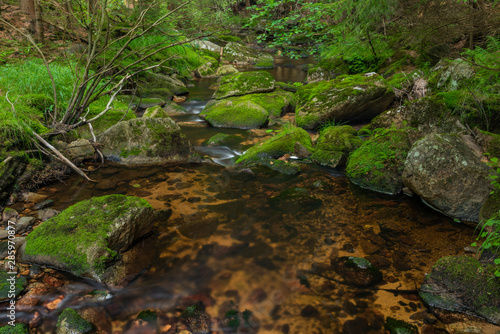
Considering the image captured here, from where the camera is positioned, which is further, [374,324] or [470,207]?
[470,207]

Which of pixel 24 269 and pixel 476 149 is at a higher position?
pixel 476 149

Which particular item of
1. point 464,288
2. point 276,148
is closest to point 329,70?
point 276,148

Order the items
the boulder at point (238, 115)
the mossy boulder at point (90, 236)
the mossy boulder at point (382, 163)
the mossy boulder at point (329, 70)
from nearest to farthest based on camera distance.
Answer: the mossy boulder at point (90, 236)
the mossy boulder at point (382, 163)
the boulder at point (238, 115)
the mossy boulder at point (329, 70)

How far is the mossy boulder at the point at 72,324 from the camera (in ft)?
8.79

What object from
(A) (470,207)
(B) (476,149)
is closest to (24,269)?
(A) (470,207)

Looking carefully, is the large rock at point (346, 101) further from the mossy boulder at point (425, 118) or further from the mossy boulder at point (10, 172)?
the mossy boulder at point (10, 172)

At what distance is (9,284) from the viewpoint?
3.00 metres

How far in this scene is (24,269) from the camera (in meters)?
3.24

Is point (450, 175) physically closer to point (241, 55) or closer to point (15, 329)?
point (15, 329)

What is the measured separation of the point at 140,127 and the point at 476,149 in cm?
601

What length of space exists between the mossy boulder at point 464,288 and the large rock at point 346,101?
5.17 meters

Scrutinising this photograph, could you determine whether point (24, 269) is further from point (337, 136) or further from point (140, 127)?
point (337, 136)

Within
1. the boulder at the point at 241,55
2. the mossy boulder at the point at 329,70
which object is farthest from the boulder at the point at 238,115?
the boulder at the point at 241,55

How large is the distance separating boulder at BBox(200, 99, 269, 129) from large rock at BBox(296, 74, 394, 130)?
3.74 feet
